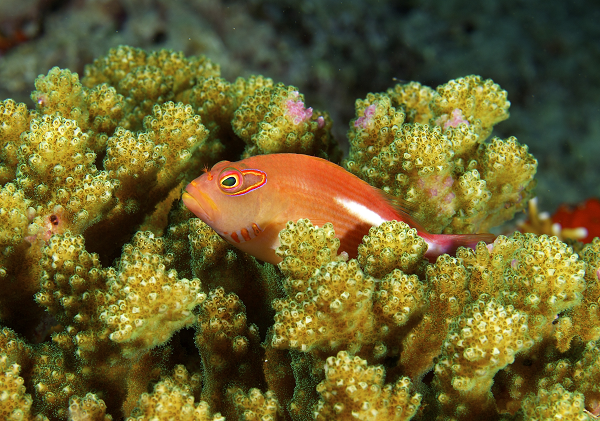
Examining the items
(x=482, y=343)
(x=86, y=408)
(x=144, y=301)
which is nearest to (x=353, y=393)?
(x=482, y=343)

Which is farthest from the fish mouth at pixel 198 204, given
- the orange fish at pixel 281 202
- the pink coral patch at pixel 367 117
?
the pink coral patch at pixel 367 117

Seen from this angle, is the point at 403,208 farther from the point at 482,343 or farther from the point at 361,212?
the point at 482,343

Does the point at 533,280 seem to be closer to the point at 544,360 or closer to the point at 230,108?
the point at 544,360

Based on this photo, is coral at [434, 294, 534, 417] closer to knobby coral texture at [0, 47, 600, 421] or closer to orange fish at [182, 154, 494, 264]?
knobby coral texture at [0, 47, 600, 421]

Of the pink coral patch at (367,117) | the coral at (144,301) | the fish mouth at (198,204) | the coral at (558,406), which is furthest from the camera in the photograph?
the pink coral patch at (367,117)

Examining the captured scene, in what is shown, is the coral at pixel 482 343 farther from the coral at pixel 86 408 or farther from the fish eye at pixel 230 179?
the coral at pixel 86 408

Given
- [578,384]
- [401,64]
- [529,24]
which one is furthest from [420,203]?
[529,24]
